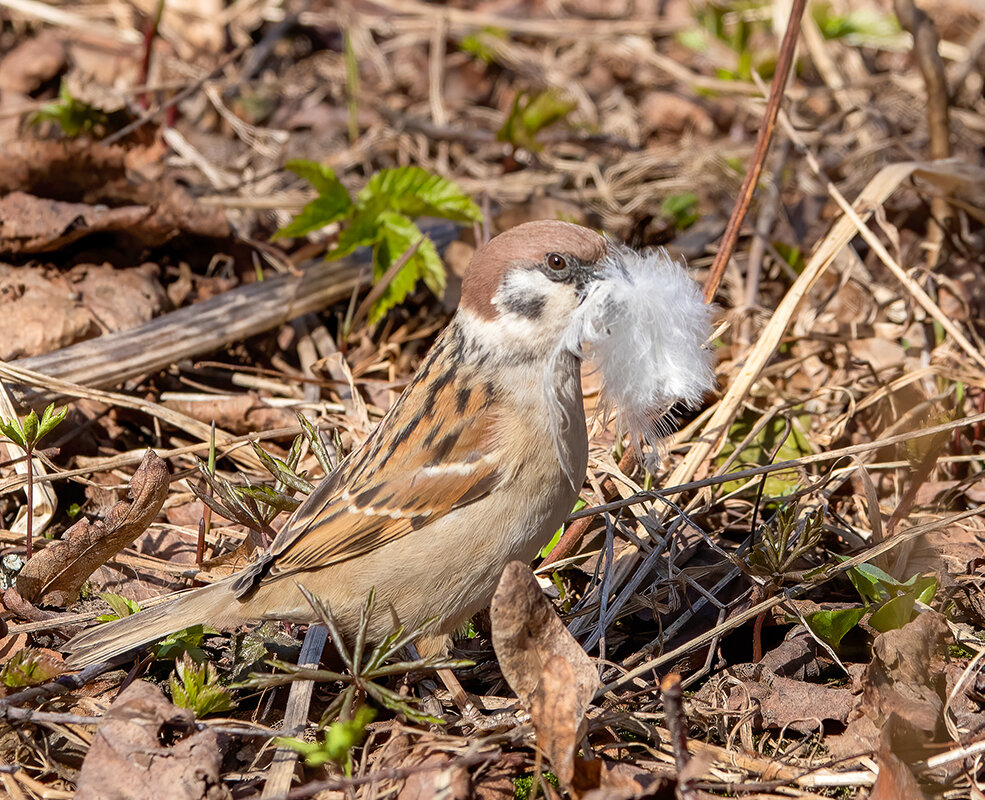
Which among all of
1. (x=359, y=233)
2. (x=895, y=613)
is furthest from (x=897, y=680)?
(x=359, y=233)

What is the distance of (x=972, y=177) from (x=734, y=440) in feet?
5.24

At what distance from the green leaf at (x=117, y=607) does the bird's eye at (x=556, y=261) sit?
69.1 inches

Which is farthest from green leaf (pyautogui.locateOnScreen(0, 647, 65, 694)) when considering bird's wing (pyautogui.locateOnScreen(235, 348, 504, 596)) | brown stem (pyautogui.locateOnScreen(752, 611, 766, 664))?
brown stem (pyautogui.locateOnScreen(752, 611, 766, 664))

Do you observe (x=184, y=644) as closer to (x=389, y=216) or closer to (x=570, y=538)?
(x=570, y=538)

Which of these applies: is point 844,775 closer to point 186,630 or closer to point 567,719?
point 567,719

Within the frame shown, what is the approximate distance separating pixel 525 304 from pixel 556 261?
17cm

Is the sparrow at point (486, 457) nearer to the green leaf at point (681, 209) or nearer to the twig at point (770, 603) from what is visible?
the twig at point (770, 603)

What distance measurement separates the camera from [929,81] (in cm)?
506

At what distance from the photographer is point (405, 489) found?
10.7ft

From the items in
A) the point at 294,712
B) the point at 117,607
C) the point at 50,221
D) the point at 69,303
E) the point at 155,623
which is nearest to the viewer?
the point at 294,712

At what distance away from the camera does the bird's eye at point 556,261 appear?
10.6ft

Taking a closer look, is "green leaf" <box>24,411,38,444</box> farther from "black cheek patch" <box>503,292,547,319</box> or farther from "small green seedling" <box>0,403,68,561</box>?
"black cheek patch" <box>503,292,547,319</box>

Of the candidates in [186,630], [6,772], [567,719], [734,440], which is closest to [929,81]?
[734,440]

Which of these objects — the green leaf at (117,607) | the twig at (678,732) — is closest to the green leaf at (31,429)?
the green leaf at (117,607)
